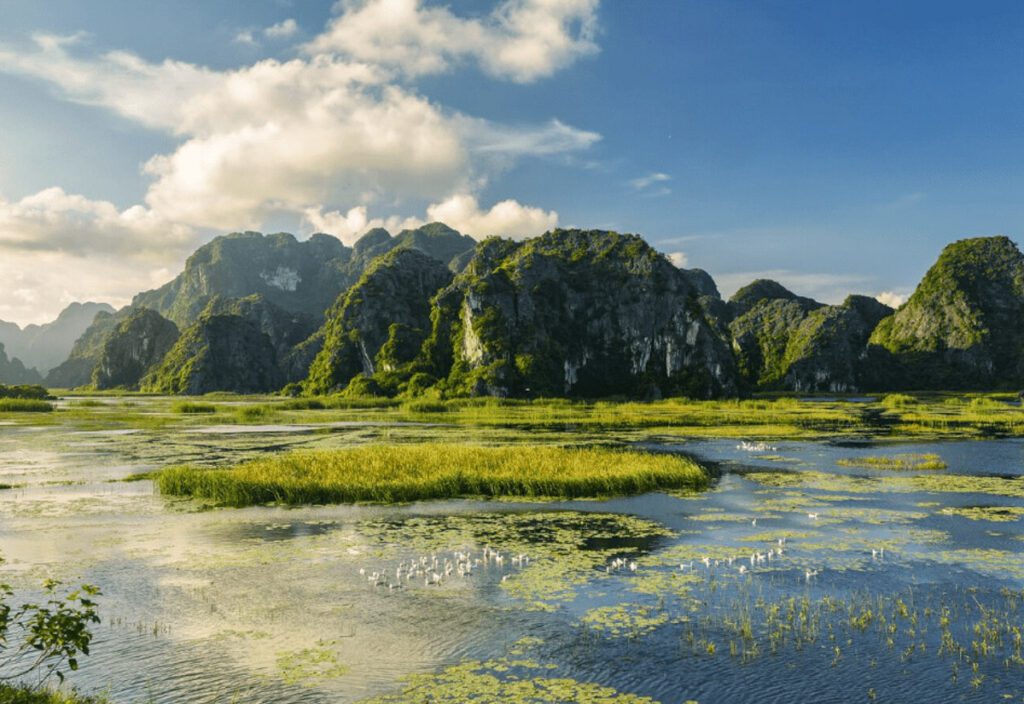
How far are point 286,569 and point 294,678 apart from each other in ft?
26.3

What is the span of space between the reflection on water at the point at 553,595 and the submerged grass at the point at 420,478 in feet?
6.52

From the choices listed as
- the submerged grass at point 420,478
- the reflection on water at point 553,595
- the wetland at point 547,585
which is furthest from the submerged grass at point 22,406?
the submerged grass at point 420,478

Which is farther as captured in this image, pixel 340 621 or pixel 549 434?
pixel 549 434

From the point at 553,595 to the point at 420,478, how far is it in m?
18.2

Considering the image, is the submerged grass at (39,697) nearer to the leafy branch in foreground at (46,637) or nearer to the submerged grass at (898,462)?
the leafy branch in foreground at (46,637)

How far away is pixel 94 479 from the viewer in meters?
39.0

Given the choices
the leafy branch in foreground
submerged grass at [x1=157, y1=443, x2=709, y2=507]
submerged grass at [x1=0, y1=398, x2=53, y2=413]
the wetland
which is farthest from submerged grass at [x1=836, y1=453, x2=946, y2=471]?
submerged grass at [x1=0, y1=398, x2=53, y2=413]

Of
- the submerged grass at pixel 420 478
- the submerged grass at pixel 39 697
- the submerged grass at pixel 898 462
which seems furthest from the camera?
the submerged grass at pixel 898 462

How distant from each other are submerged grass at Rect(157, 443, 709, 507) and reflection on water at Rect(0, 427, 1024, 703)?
→ 199 cm

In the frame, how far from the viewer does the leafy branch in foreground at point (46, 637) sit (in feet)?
32.3

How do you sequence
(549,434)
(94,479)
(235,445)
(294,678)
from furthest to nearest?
(549,434) < (235,445) < (94,479) < (294,678)

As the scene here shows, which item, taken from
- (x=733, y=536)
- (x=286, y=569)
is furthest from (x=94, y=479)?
(x=733, y=536)

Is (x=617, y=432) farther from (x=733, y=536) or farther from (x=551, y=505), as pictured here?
(x=733, y=536)

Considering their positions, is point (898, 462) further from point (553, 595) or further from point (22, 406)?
point (22, 406)
